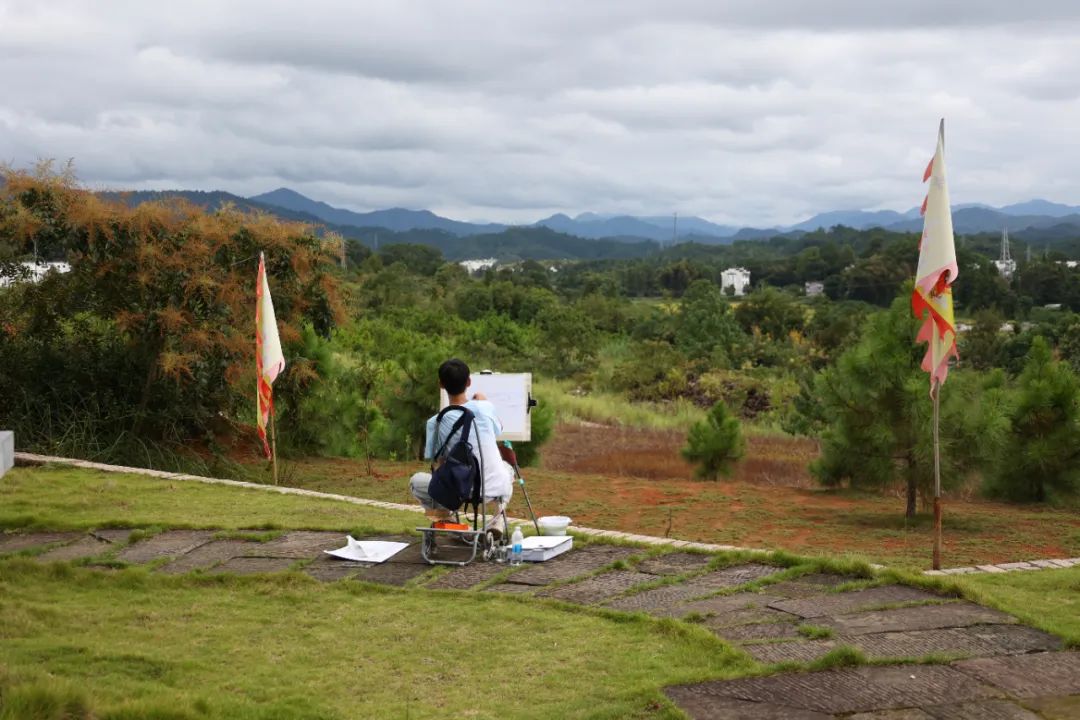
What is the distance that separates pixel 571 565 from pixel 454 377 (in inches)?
55.4

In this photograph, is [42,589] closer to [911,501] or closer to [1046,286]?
[911,501]

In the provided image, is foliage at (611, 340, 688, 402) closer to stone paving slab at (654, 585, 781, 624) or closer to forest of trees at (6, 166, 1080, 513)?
forest of trees at (6, 166, 1080, 513)

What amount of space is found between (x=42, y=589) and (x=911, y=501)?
816 centimetres

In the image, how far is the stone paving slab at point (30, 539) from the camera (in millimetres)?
7391

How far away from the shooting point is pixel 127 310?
40.1 feet

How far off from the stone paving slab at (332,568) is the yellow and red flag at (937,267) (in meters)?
4.03

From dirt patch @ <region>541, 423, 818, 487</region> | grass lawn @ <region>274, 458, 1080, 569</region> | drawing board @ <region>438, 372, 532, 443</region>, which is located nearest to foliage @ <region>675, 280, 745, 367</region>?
dirt patch @ <region>541, 423, 818, 487</region>

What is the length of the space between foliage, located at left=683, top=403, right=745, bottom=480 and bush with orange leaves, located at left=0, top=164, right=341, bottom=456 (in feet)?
18.5

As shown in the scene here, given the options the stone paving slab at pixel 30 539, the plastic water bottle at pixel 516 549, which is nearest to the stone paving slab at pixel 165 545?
the stone paving slab at pixel 30 539

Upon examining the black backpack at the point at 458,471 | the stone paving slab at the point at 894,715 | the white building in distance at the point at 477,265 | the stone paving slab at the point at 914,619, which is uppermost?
the white building in distance at the point at 477,265

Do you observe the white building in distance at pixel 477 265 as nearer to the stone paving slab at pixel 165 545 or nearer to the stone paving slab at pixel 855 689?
the stone paving slab at pixel 165 545

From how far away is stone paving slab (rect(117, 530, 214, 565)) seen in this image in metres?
7.19

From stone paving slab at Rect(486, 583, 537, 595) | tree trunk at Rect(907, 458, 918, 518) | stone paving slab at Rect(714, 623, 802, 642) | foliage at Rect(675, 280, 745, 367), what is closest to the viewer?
stone paving slab at Rect(714, 623, 802, 642)

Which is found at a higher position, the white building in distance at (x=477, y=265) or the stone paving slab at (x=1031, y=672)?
the white building in distance at (x=477, y=265)
